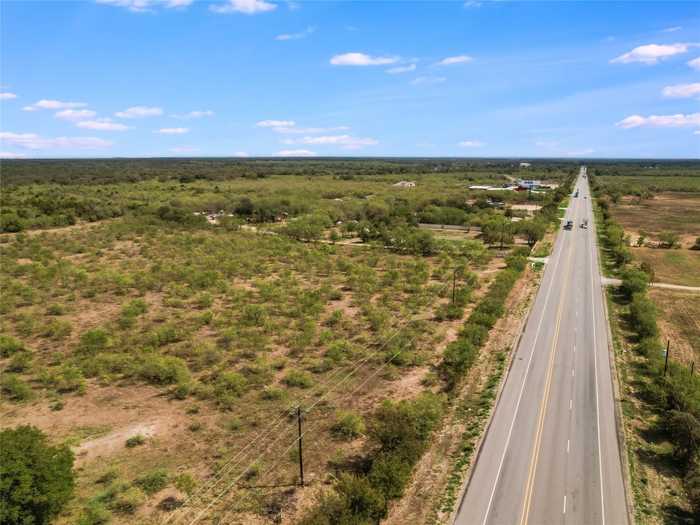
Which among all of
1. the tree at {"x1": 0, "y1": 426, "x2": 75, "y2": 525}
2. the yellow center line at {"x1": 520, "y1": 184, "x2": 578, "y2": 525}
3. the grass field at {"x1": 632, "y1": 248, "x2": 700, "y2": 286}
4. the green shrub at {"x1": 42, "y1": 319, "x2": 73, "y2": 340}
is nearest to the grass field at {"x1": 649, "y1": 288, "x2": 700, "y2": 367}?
the grass field at {"x1": 632, "y1": 248, "x2": 700, "y2": 286}

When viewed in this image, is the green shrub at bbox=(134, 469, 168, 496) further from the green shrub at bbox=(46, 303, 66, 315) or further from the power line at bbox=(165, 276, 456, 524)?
the green shrub at bbox=(46, 303, 66, 315)

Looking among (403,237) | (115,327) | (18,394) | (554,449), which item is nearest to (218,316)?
(115,327)

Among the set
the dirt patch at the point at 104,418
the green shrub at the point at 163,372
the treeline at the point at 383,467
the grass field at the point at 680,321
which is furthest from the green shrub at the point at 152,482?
the grass field at the point at 680,321

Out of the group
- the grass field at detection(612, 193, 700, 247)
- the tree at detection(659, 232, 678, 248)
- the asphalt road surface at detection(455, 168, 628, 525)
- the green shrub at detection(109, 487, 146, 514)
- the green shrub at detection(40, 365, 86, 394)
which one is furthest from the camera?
the grass field at detection(612, 193, 700, 247)

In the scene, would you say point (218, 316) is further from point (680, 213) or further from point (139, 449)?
point (680, 213)

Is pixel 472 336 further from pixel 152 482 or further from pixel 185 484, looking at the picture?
pixel 152 482

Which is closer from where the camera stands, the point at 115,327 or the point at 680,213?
the point at 115,327

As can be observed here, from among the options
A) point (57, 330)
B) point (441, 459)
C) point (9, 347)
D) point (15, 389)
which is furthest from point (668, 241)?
point (9, 347)
